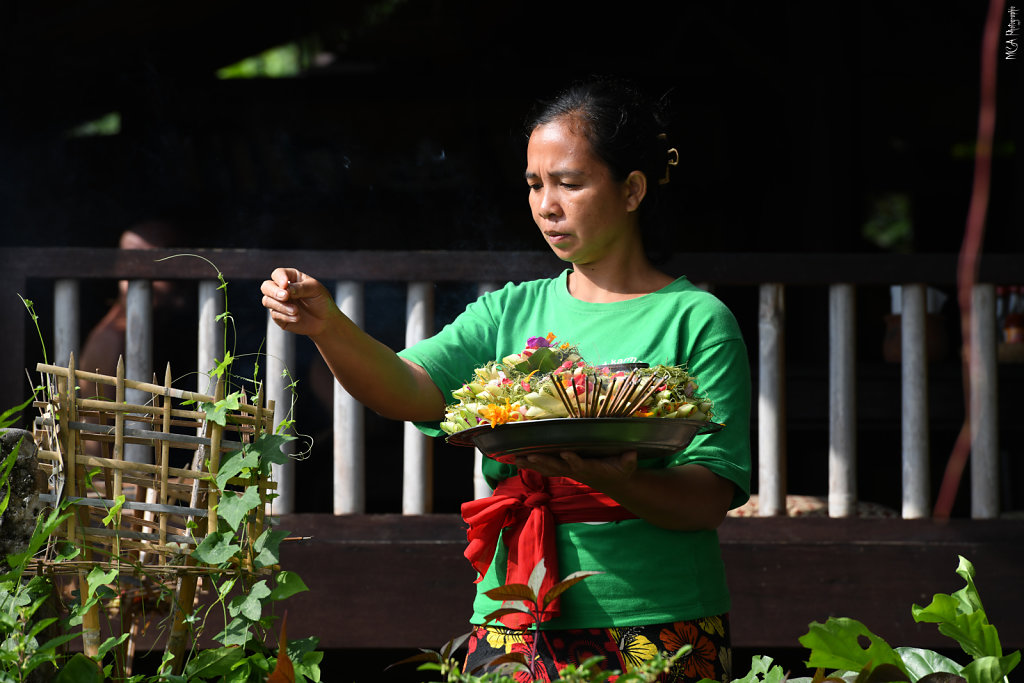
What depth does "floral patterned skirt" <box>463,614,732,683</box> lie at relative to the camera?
144 centimetres

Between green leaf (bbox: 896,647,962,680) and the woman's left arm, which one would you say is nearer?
green leaf (bbox: 896,647,962,680)

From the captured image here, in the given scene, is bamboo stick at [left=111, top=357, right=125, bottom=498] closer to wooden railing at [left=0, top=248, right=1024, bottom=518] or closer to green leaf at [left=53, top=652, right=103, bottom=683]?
green leaf at [left=53, top=652, right=103, bottom=683]

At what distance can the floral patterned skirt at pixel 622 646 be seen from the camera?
1.44 metres

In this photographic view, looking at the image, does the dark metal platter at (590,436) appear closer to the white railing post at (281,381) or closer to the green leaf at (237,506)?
the green leaf at (237,506)

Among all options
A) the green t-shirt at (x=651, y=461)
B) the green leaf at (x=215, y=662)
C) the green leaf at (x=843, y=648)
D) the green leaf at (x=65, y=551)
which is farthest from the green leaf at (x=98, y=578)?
the green leaf at (x=843, y=648)

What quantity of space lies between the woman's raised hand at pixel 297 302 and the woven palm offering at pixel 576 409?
0.23 metres

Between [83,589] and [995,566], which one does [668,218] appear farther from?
[995,566]

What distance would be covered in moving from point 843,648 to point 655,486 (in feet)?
0.97

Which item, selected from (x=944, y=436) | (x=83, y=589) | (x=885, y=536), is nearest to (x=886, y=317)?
(x=944, y=436)

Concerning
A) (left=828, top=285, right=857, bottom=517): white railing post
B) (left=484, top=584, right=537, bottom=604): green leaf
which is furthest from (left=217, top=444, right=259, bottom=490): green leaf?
(left=828, top=285, right=857, bottom=517): white railing post

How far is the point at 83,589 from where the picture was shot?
1434 mm

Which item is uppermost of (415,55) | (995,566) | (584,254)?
(415,55)

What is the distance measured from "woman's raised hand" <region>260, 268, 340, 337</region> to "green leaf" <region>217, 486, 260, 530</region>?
23cm

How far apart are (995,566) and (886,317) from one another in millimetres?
1639
